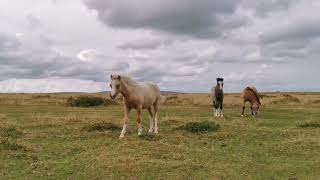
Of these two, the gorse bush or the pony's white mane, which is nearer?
the pony's white mane

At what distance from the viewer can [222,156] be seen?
1565cm

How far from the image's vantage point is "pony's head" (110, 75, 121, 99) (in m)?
19.0

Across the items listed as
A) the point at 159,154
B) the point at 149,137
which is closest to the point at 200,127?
the point at 149,137

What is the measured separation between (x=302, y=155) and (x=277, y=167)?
2.57m

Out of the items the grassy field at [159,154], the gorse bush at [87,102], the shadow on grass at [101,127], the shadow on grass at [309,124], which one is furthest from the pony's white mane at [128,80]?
the gorse bush at [87,102]

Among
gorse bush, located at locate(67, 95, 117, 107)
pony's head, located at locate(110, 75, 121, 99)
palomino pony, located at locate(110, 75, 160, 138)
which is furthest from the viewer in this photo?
gorse bush, located at locate(67, 95, 117, 107)

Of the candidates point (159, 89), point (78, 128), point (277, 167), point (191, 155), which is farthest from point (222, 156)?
point (78, 128)

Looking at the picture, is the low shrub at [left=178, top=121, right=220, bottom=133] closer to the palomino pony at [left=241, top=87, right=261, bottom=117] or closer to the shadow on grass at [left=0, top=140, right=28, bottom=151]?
the shadow on grass at [left=0, top=140, right=28, bottom=151]

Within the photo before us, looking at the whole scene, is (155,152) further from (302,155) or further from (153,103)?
(153,103)

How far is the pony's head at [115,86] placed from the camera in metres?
19.0

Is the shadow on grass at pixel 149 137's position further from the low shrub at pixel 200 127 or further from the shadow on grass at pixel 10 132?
the shadow on grass at pixel 10 132

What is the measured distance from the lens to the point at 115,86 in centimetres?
1908

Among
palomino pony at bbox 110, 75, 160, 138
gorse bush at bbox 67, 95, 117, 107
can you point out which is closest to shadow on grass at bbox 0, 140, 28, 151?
palomino pony at bbox 110, 75, 160, 138

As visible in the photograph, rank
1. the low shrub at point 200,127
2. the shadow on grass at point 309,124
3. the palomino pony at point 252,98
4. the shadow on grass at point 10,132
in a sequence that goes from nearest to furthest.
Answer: the shadow on grass at point 10,132 < the low shrub at point 200,127 < the shadow on grass at point 309,124 < the palomino pony at point 252,98
